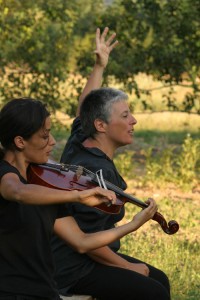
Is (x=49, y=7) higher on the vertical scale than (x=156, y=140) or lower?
higher

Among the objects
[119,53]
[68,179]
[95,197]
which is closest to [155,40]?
[119,53]

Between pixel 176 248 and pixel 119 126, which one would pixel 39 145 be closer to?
→ pixel 119 126

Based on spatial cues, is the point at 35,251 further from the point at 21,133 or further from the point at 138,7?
the point at 138,7

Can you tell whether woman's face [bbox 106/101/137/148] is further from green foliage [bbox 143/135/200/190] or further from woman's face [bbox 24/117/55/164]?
green foliage [bbox 143/135/200/190]

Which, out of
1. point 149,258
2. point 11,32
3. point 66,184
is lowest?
point 149,258

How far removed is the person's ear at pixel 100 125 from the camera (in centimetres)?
497

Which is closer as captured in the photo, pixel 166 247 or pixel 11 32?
pixel 166 247

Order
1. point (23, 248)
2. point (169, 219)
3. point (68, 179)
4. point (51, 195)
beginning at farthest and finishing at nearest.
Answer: point (169, 219)
point (68, 179)
point (23, 248)
point (51, 195)

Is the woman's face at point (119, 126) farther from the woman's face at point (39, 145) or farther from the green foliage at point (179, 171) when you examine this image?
the green foliage at point (179, 171)

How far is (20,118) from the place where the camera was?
3.86 m

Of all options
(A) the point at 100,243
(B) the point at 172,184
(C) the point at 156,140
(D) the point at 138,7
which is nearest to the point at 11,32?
(D) the point at 138,7

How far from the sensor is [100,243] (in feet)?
13.9

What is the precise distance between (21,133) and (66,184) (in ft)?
0.87

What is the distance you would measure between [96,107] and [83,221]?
2.19 ft
